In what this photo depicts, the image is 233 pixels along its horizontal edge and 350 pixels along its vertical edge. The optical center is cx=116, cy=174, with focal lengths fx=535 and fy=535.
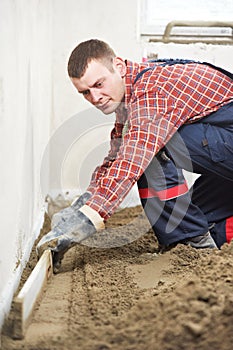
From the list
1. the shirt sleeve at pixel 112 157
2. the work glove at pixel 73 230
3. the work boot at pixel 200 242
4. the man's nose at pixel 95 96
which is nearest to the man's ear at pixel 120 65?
the man's nose at pixel 95 96

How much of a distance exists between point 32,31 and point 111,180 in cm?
85

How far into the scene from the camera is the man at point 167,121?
1953 millimetres

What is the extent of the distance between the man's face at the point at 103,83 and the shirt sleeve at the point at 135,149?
3.8 inches

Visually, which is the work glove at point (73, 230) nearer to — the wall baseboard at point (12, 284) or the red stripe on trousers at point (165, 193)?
the wall baseboard at point (12, 284)

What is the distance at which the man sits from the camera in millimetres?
1953

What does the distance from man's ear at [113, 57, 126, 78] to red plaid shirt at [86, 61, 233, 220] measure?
2 cm

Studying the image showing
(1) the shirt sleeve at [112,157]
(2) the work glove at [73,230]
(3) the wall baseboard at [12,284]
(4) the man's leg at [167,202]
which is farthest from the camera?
(1) the shirt sleeve at [112,157]

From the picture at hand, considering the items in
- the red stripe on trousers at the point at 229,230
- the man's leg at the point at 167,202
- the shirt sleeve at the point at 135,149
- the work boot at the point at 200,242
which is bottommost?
the red stripe on trousers at the point at 229,230

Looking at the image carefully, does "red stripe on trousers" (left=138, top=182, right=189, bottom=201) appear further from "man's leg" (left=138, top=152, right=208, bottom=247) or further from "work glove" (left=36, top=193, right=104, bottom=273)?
"work glove" (left=36, top=193, right=104, bottom=273)

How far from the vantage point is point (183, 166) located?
2.14 meters

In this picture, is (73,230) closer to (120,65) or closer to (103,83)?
(103,83)

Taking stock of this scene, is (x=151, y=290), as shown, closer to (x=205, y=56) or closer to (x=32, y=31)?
(x=32, y=31)

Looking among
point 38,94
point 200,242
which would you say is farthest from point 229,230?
point 38,94

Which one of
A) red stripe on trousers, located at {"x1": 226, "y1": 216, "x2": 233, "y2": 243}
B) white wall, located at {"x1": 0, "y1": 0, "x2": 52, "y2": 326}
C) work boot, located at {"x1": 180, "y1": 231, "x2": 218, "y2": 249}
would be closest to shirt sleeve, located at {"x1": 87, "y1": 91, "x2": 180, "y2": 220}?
white wall, located at {"x1": 0, "y1": 0, "x2": 52, "y2": 326}
